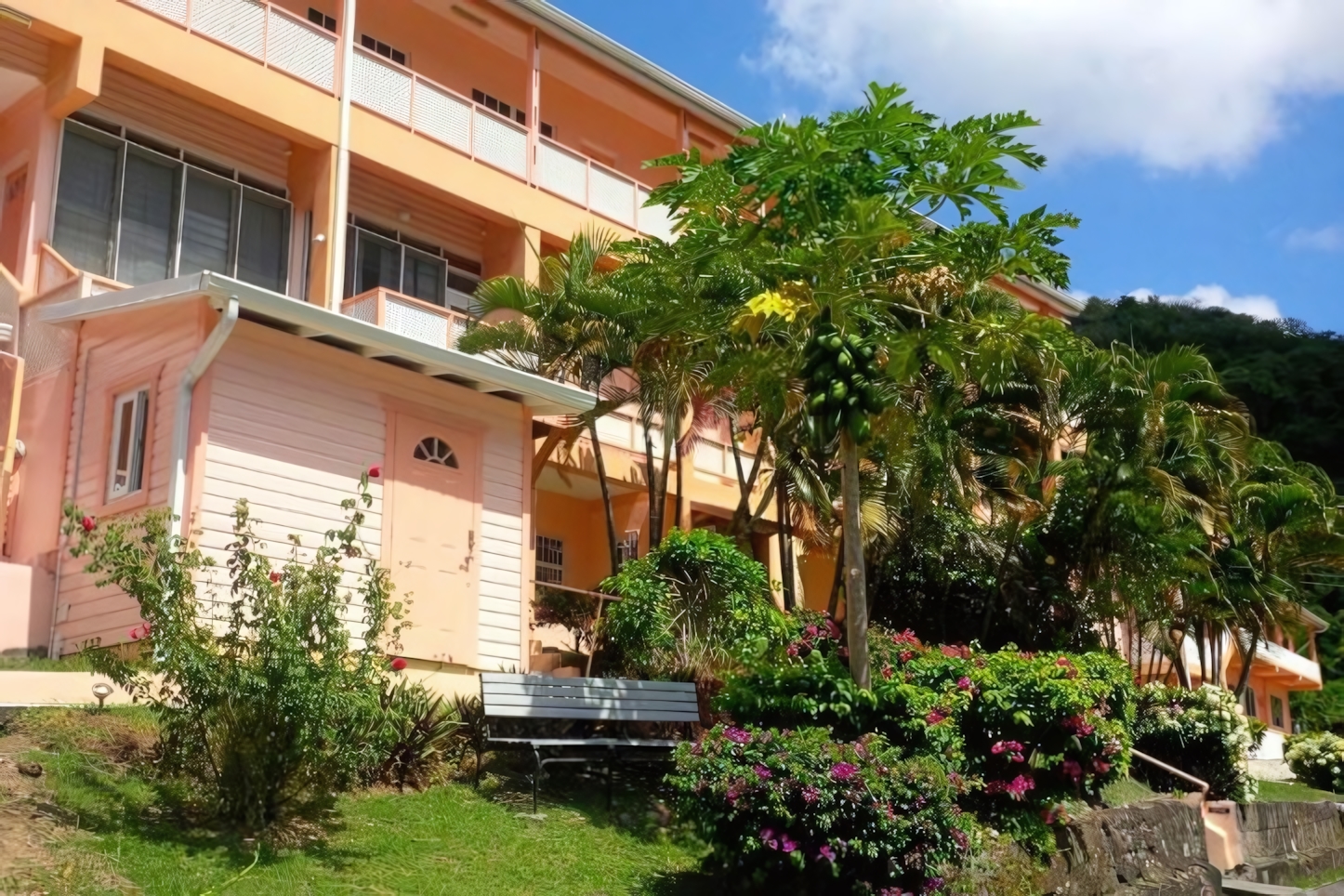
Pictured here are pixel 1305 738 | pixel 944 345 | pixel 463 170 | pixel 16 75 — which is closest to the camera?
pixel 944 345

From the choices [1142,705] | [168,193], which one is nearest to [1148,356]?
[1142,705]

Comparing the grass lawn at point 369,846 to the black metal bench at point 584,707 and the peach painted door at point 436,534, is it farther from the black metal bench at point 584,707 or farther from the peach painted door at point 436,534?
the peach painted door at point 436,534

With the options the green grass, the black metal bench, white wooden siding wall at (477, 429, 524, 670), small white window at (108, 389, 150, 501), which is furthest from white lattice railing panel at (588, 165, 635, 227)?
Result: the green grass

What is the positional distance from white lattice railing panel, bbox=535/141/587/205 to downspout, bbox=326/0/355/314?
334 cm

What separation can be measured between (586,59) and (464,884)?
1467 centimetres

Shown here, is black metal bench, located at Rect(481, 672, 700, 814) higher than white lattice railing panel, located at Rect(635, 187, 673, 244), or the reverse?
white lattice railing panel, located at Rect(635, 187, 673, 244)

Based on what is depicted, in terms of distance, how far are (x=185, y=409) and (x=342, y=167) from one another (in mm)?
5589

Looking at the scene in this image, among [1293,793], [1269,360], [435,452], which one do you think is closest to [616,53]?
[435,452]

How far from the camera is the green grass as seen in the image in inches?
832

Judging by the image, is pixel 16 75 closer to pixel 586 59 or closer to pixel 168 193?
pixel 168 193

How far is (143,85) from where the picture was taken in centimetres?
1694

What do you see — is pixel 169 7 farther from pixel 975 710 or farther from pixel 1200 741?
pixel 1200 741

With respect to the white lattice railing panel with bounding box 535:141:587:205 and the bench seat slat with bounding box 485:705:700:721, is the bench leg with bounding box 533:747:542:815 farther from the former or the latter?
the white lattice railing panel with bounding box 535:141:587:205

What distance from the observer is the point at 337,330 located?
13383 millimetres
